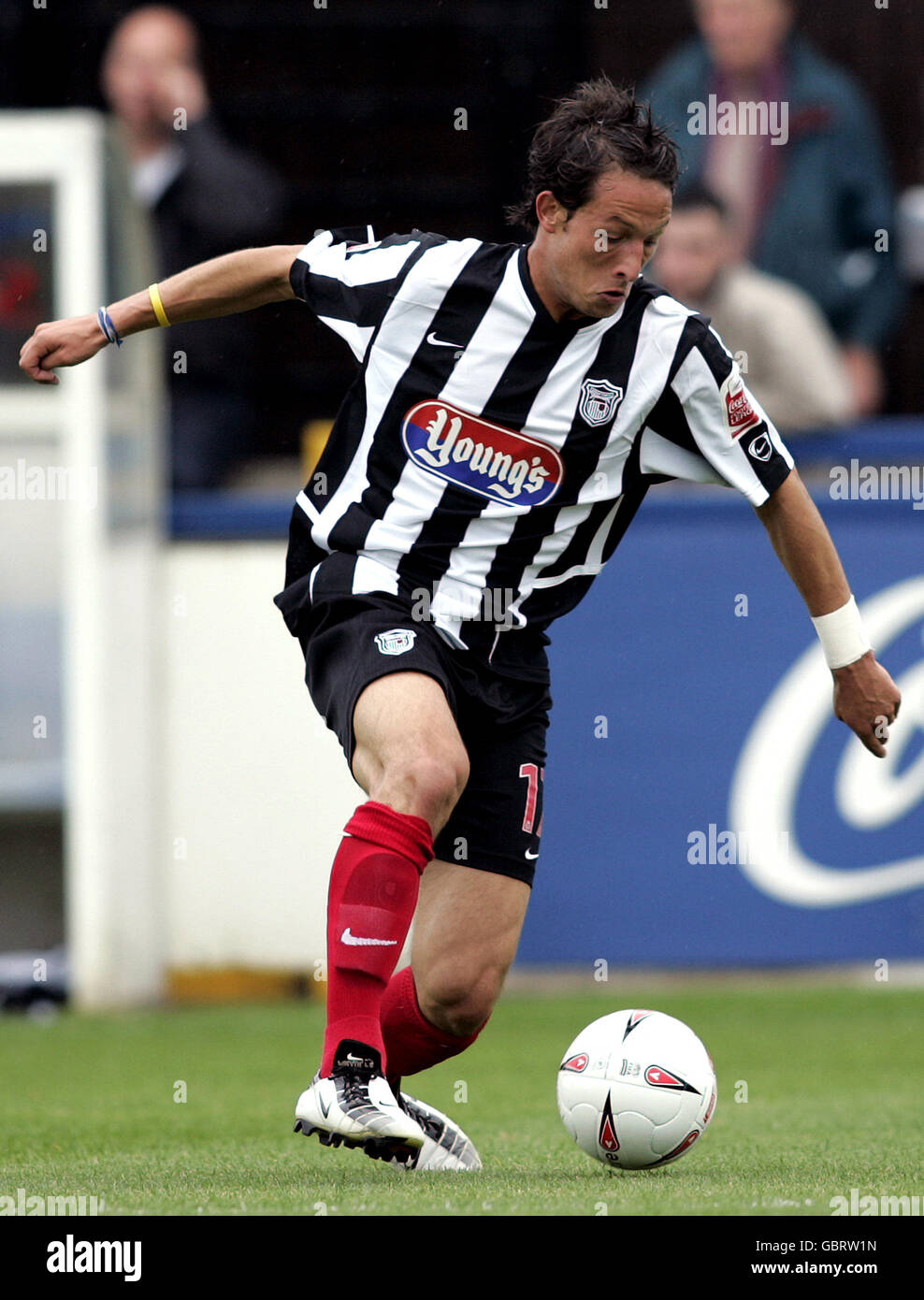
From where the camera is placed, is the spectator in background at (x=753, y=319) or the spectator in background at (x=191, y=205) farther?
the spectator in background at (x=191, y=205)

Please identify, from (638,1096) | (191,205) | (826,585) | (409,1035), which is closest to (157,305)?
(826,585)

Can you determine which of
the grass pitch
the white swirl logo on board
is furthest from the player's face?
the white swirl logo on board

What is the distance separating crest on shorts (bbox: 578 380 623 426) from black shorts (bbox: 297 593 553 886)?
55 centimetres

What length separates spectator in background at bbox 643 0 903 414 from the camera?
28.4ft

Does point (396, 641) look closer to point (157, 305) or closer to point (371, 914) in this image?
point (371, 914)

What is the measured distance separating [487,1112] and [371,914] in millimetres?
2019

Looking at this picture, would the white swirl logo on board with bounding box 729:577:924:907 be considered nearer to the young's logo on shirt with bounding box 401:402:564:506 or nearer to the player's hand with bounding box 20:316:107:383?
the young's logo on shirt with bounding box 401:402:564:506

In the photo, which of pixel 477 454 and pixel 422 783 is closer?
pixel 422 783

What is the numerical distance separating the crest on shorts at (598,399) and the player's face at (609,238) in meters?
0.16

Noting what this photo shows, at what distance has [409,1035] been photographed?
470 cm

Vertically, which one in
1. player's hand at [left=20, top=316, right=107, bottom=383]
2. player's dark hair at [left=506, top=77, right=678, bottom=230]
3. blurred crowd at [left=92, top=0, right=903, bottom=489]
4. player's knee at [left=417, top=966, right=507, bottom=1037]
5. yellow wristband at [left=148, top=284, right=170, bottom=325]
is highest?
blurred crowd at [left=92, top=0, right=903, bottom=489]

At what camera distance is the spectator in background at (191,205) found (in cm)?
884

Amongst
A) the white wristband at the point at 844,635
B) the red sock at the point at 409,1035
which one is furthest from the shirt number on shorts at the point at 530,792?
the white wristband at the point at 844,635

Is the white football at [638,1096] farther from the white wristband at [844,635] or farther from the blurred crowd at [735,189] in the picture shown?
the blurred crowd at [735,189]
